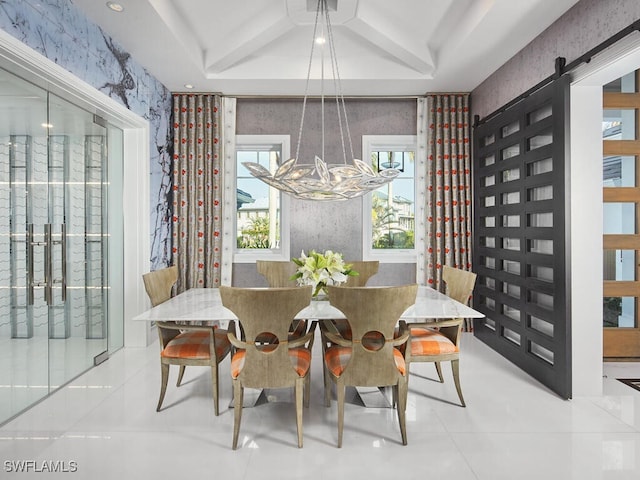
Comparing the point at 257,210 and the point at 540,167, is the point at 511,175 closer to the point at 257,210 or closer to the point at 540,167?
the point at 540,167

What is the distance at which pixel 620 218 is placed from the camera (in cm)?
336

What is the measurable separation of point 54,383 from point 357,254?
120 inches

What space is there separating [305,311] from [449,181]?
2799 mm

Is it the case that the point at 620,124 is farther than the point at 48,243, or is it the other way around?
the point at 620,124

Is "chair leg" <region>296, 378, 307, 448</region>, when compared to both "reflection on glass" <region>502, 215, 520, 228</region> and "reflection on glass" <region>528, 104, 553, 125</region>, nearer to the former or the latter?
"reflection on glass" <region>502, 215, 520, 228</region>

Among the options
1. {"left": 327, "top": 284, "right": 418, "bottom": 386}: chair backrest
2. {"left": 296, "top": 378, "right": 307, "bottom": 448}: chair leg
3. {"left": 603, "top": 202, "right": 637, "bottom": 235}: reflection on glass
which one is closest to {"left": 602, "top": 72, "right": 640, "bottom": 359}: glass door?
{"left": 603, "top": 202, "right": 637, "bottom": 235}: reflection on glass

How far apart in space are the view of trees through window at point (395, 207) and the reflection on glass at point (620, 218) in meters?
1.88

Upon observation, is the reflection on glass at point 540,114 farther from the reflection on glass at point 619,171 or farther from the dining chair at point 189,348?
the dining chair at point 189,348

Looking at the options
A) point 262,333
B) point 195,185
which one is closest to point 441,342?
point 262,333

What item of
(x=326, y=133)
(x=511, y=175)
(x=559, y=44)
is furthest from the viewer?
(x=326, y=133)

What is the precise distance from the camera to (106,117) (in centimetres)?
331

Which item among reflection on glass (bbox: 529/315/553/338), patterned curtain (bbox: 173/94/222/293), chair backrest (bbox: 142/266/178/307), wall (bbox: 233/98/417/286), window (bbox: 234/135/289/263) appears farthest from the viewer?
window (bbox: 234/135/289/263)

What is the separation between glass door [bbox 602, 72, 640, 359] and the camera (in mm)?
3309

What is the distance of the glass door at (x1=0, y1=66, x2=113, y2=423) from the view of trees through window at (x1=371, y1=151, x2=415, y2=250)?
2.89 m
